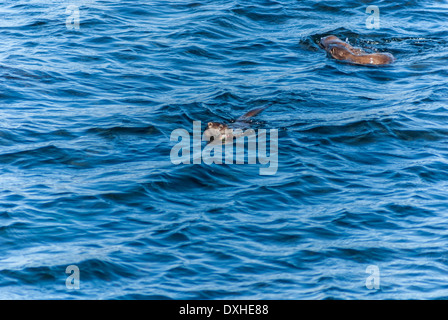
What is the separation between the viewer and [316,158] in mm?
10398

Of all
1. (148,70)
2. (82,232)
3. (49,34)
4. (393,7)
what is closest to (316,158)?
(82,232)

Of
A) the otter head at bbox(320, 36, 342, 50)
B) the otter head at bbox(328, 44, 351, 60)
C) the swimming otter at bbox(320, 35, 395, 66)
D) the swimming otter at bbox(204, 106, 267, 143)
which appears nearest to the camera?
the swimming otter at bbox(204, 106, 267, 143)

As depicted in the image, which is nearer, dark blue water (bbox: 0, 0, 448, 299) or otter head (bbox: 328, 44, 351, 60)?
dark blue water (bbox: 0, 0, 448, 299)

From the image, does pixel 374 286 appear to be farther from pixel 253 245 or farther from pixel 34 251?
pixel 34 251

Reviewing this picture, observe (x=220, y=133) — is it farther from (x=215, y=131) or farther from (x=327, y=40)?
(x=327, y=40)

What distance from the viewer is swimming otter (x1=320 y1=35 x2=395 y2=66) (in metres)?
14.1

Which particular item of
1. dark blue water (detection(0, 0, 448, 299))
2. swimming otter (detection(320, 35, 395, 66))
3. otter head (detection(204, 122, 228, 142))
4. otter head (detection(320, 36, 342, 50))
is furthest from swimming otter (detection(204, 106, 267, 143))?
otter head (detection(320, 36, 342, 50))

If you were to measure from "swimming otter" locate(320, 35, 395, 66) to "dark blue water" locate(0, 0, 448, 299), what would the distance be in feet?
0.87

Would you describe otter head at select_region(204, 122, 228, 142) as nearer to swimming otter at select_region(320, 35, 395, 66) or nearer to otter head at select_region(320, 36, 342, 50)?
swimming otter at select_region(320, 35, 395, 66)

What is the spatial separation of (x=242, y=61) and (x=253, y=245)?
6987 millimetres

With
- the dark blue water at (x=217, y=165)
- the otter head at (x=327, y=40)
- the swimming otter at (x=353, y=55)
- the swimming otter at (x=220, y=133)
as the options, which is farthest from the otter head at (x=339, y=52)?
the swimming otter at (x=220, y=133)

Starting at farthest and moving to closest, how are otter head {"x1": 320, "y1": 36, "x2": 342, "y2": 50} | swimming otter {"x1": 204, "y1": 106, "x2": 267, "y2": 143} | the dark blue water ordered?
otter head {"x1": 320, "y1": 36, "x2": 342, "y2": 50}
swimming otter {"x1": 204, "y1": 106, "x2": 267, "y2": 143}
the dark blue water

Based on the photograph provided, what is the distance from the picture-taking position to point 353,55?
14172 mm

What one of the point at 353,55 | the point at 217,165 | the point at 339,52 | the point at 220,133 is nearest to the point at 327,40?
the point at 339,52
